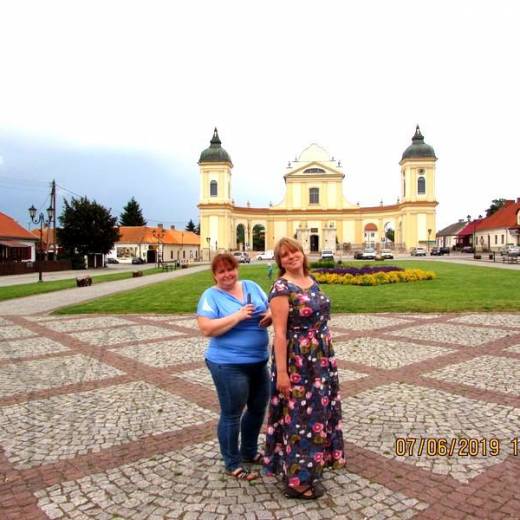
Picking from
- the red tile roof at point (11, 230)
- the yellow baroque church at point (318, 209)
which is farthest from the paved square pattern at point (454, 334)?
the yellow baroque church at point (318, 209)

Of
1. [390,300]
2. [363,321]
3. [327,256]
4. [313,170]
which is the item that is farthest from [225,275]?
[313,170]

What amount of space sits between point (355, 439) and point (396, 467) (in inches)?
23.2

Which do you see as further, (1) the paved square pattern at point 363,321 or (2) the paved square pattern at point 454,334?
(1) the paved square pattern at point 363,321

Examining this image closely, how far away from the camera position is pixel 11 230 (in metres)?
48.1

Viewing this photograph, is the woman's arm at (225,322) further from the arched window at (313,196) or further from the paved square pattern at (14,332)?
the arched window at (313,196)

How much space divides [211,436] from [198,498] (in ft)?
3.65

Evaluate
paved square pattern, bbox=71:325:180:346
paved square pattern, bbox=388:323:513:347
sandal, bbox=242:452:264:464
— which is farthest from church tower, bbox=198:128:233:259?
sandal, bbox=242:452:264:464

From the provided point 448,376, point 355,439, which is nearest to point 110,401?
point 355,439

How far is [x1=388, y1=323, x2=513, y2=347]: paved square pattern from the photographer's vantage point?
8539 mm

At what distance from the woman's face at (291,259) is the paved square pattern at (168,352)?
14.4ft

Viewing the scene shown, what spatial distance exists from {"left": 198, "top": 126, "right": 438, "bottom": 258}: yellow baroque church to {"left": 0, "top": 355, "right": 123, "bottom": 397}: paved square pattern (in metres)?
61.4

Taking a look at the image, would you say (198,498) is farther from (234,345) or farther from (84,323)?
(84,323)

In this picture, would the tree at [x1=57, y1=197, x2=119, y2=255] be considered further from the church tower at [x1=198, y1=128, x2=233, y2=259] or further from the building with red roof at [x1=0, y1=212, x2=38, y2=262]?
the church tower at [x1=198, y1=128, x2=233, y2=259]

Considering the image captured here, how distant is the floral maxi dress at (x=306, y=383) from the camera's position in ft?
10.5
